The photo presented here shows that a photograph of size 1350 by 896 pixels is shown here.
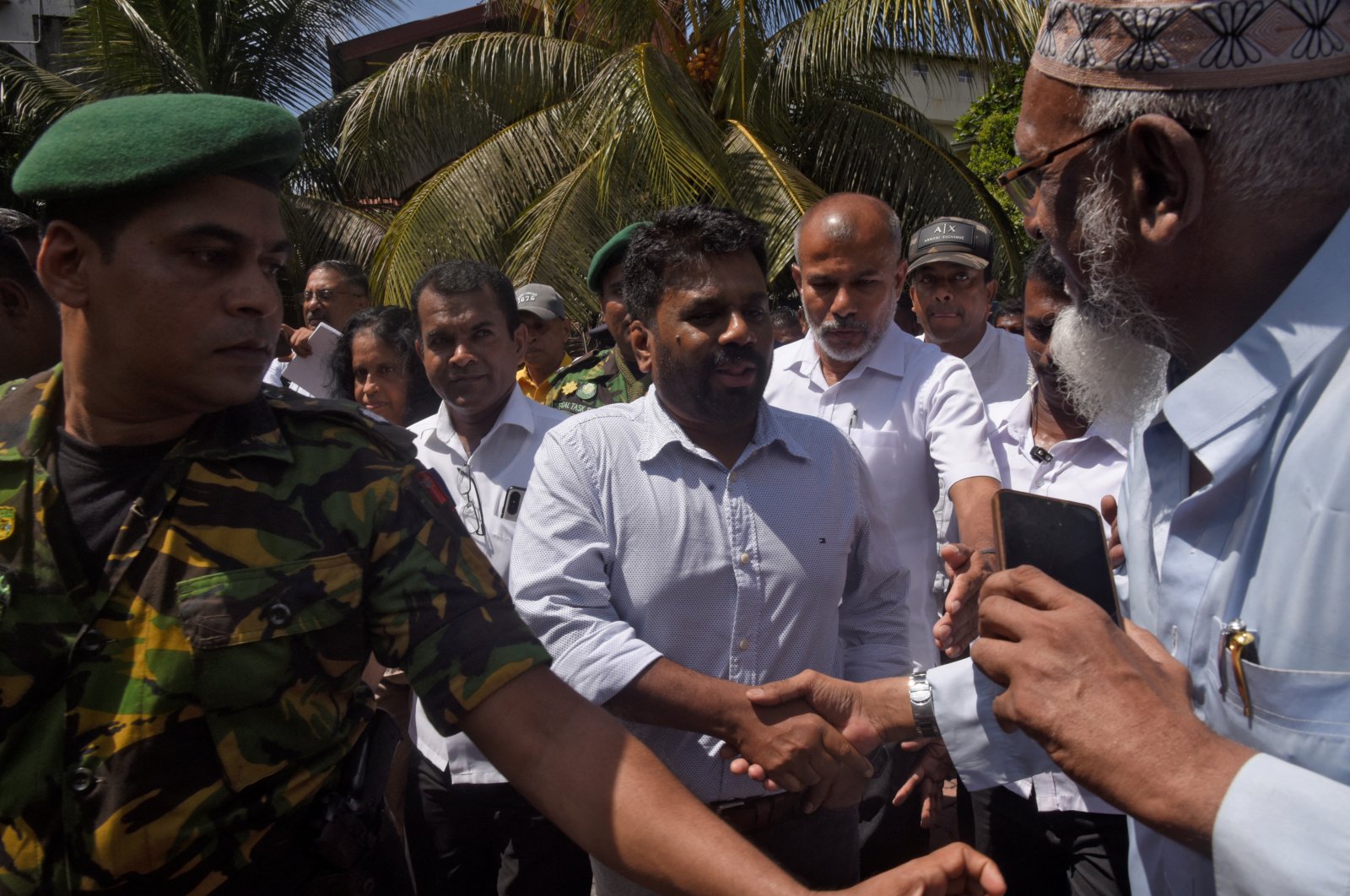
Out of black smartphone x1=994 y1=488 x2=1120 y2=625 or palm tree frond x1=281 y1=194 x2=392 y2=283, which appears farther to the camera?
A: palm tree frond x1=281 y1=194 x2=392 y2=283

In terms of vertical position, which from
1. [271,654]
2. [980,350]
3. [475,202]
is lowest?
[475,202]

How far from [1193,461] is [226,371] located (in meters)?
1.58

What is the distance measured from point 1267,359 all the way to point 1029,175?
20.9 inches

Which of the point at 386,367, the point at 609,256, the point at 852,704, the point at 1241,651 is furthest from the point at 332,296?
the point at 1241,651

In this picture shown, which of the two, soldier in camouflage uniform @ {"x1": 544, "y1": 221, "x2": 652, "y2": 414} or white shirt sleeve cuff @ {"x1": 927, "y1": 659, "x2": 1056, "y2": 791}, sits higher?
white shirt sleeve cuff @ {"x1": 927, "y1": 659, "x2": 1056, "y2": 791}

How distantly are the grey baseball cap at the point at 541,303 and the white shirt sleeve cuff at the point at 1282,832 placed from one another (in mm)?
5184

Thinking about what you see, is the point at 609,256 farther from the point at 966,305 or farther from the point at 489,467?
the point at 966,305

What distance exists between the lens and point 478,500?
384 cm

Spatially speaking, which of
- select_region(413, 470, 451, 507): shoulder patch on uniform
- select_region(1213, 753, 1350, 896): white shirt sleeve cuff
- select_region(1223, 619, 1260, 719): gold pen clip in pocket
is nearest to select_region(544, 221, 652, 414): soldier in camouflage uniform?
select_region(413, 470, 451, 507): shoulder patch on uniform

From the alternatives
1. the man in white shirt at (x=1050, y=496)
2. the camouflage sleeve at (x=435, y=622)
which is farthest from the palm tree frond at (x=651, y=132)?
the camouflage sleeve at (x=435, y=622)

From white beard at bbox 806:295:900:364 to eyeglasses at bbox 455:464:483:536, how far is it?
4.53ft

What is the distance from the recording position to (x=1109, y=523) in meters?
3.02

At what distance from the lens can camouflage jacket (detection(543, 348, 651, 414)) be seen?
17.5 feet

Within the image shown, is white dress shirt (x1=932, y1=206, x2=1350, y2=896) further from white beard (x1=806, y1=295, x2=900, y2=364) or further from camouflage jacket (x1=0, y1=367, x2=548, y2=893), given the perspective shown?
white beard (x1=806, y1=295, x2=900, y2=364)
